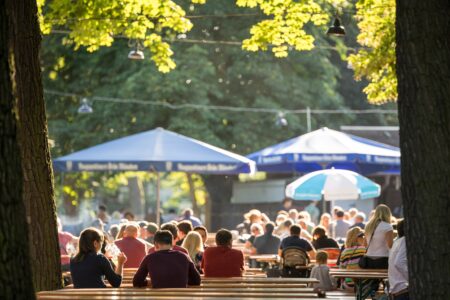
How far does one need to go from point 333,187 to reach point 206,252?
10.7 meters

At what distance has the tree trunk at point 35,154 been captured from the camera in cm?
1309

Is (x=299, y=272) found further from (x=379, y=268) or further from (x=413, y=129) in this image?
(x=413, y=129)

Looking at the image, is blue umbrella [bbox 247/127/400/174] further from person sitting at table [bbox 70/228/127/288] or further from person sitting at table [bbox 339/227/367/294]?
person sitting at table [bbox 70/228/127/288]

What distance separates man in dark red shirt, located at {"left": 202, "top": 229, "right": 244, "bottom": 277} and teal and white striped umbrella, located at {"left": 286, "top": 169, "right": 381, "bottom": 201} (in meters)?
10.5

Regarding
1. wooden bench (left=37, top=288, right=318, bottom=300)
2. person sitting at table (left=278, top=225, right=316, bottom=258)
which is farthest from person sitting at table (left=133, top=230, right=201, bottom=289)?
person sitting at table (left=278, top=225, right=316, bottom=258)

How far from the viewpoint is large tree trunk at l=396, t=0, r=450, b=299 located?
10023mm

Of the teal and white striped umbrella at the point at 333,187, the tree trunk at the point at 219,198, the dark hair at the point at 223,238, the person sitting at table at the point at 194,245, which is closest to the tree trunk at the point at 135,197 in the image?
the tree trunk at the point at 219,198

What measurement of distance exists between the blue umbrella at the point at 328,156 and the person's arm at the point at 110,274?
14.9 metres

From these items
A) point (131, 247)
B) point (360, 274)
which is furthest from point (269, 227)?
point (360, 274)

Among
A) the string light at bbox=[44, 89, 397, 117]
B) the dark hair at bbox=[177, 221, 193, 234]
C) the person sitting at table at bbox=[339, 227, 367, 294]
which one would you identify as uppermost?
the string light at bbox=[44, 89, 397, 117]

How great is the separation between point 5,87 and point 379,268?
1037 centimetres

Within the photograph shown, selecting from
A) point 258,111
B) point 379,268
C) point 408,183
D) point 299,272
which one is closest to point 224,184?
point 258,111

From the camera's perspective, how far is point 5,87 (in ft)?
23.1

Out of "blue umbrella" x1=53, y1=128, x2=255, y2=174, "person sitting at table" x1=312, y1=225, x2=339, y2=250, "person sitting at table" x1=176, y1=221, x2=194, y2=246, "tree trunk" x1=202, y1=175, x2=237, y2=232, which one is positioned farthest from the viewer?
"tree trunk" x1=202, y1=175, x2=237, y2=232
